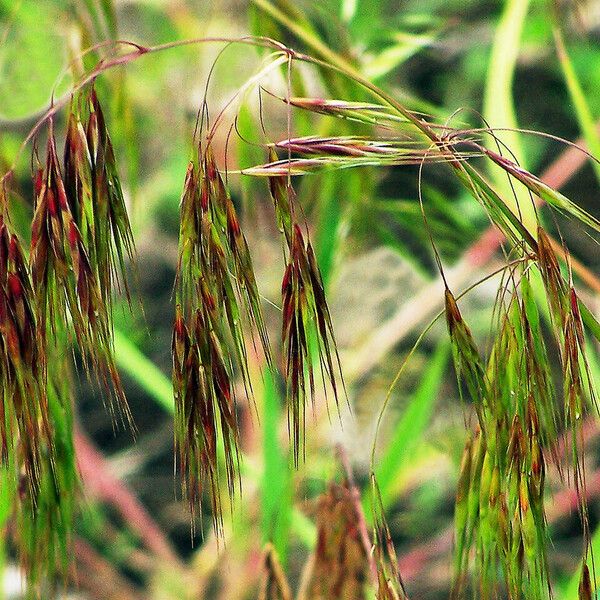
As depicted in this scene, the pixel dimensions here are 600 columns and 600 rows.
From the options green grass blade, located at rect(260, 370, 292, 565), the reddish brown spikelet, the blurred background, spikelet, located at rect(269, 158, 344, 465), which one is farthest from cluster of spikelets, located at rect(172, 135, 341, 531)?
the blurred background

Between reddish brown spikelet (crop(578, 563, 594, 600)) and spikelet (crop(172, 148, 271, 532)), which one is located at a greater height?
spikelet (crop(172, 148, 271, 532))

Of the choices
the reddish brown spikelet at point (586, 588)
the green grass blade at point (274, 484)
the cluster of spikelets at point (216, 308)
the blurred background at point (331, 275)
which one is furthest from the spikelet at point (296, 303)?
the blurred background at point (331, 275)

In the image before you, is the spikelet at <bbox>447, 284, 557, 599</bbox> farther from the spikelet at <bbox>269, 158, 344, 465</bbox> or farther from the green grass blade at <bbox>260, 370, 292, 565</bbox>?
the green grass blade at <bbox>260, 370, 292, 565</bbox>

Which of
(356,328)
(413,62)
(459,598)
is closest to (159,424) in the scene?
(356,328)

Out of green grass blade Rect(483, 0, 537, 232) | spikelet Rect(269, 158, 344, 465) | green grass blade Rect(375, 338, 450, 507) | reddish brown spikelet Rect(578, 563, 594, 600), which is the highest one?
green grass blade Rect(483, 0, 537, 232)

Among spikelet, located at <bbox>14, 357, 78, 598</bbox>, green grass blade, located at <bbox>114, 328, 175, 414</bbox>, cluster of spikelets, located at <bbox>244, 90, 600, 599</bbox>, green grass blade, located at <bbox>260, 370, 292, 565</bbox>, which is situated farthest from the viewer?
green grass blade, located at <bbox>114, 328, 175, 414</bbox>

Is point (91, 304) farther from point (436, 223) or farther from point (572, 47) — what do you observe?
point (572, 47)
